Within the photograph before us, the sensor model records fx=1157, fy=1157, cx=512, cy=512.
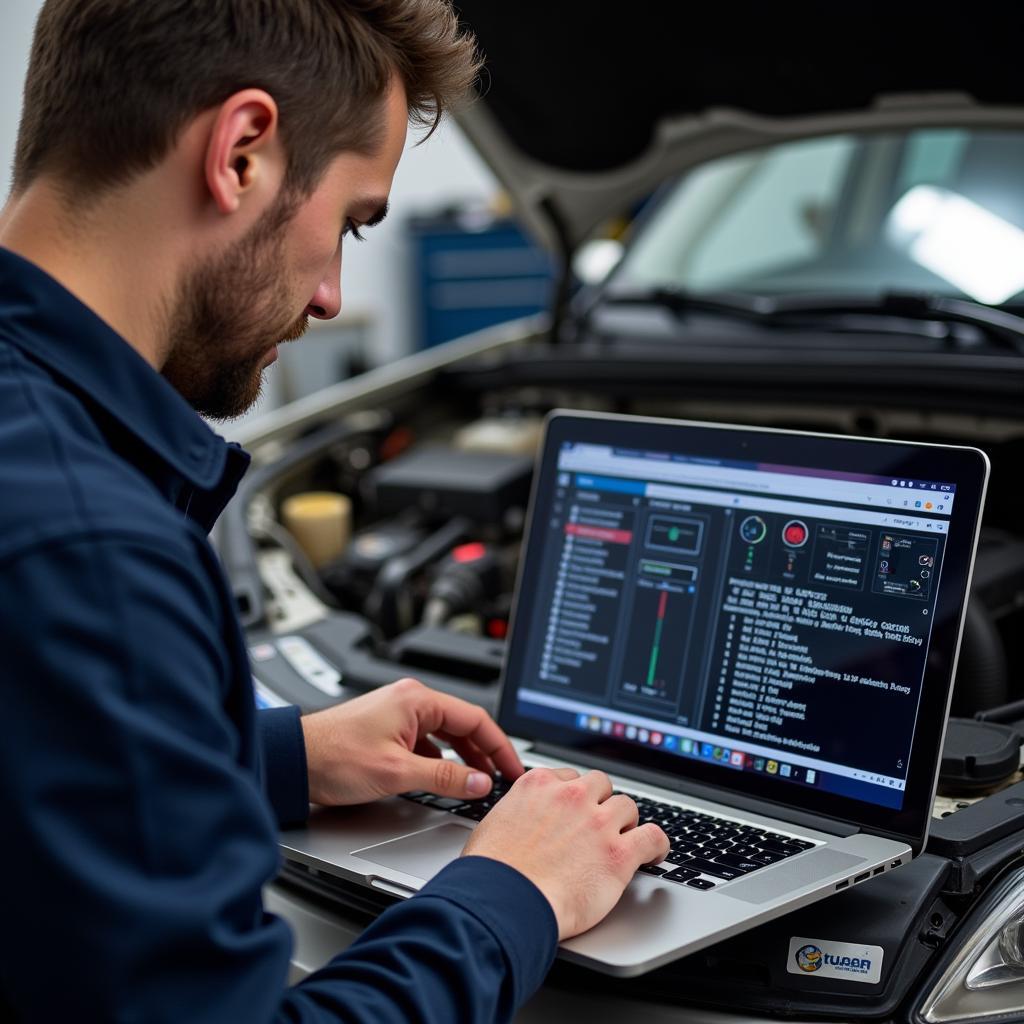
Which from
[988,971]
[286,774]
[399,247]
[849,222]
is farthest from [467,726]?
[399,247]

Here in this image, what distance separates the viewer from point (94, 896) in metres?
0.56

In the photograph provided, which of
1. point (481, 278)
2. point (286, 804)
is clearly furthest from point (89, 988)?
point (481, 278)

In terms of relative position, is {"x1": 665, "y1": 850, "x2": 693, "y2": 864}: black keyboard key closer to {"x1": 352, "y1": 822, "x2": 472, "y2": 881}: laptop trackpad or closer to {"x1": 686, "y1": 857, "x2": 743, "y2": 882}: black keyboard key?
{"x1": 686, "y1": 857, "x2": 743, "y2": 882}: black keyboard key

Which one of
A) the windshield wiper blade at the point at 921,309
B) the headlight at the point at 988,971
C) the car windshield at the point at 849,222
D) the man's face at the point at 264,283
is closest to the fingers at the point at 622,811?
the headlight at the point at 988,971

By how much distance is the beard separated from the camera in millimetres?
782

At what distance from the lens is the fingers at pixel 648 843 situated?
87cm

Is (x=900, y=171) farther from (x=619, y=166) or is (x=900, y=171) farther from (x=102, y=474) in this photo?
(x=102, y=474)

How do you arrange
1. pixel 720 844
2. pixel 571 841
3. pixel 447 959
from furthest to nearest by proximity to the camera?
1. pixel 720 844
2. pixel 571 841
3. pixel 447 959

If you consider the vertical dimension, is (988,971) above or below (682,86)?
below

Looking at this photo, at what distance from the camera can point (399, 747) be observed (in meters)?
1.03

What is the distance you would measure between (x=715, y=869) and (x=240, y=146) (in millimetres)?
634

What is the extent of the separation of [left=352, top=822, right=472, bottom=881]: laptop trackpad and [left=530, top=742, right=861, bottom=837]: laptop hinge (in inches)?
6.6

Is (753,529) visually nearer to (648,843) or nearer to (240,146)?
(648,843)

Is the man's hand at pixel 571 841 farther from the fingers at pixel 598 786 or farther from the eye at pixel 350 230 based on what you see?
the eye at pixel 350 230
